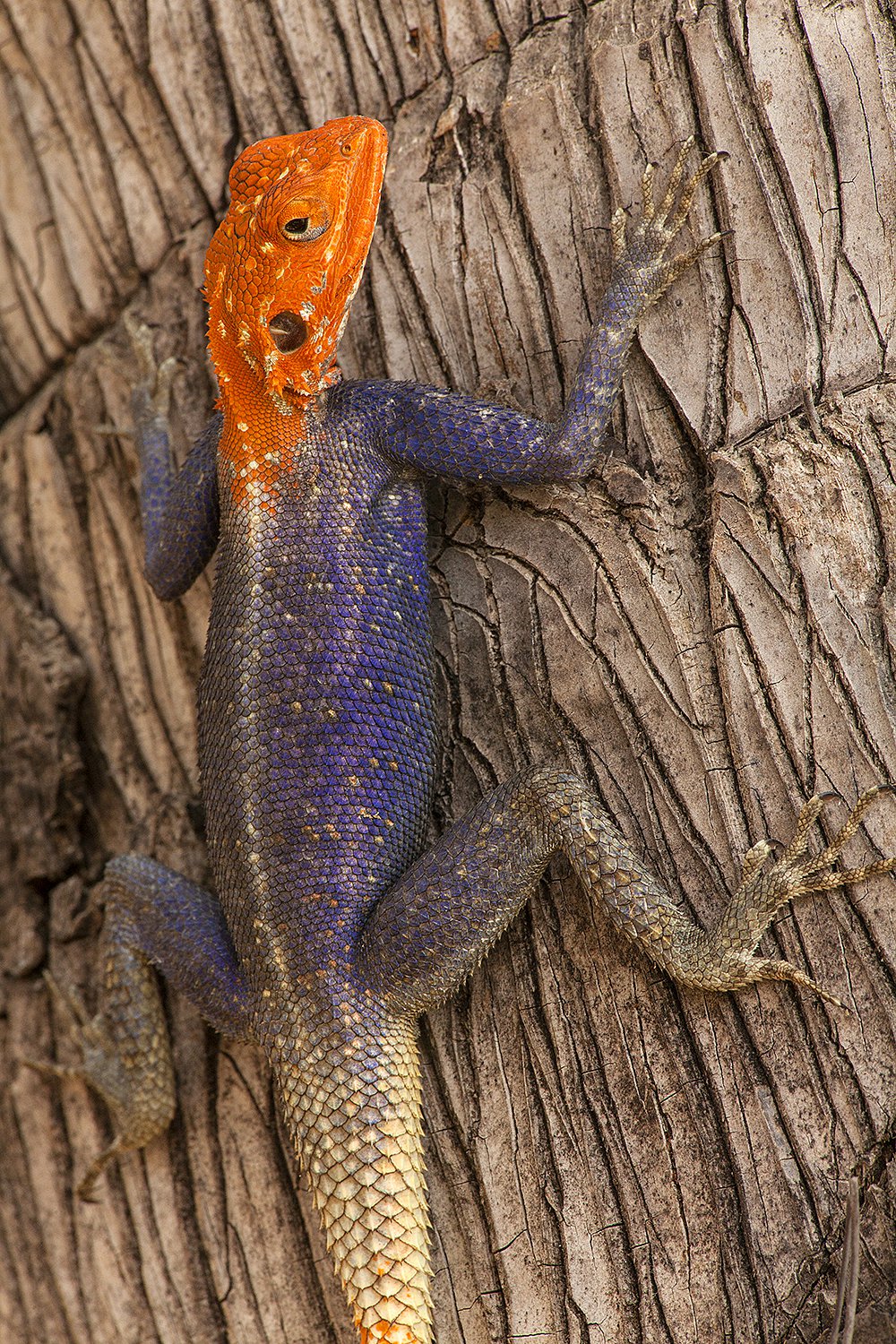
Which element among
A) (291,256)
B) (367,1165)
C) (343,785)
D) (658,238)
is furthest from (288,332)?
(367,1165)

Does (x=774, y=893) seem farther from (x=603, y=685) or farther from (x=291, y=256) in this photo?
(x=291, y=256)

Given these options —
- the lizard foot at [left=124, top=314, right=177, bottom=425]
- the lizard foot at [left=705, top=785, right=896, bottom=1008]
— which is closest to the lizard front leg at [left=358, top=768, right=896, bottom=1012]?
the lizard foot at [left=705, top=785, right=896, bottom=1008]

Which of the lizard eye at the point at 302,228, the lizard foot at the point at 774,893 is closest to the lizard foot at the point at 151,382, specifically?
the lizard eye at the point at 302,228

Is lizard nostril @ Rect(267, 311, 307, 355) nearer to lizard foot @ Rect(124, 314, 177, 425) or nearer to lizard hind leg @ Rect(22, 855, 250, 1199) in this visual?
lizard foot @ Rect(124, 314, 177, 425)

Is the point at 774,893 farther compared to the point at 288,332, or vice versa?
the point at 288,332

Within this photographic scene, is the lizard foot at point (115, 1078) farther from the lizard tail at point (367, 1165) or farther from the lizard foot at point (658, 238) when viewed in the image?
the lizard foot at point (658, 238)

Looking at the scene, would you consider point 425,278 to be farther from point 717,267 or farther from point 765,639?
point 765,639

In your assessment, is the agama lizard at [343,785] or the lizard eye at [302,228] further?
the lizard eye at [302,228]
